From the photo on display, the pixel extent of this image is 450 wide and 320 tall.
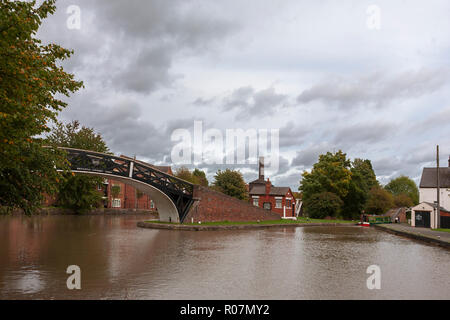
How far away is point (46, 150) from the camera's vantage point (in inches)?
469

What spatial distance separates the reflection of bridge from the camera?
2759 centimetres

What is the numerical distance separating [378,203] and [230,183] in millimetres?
25576

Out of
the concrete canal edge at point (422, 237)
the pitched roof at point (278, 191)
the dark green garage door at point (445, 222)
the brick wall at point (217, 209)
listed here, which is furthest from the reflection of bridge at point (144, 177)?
the dark green garage door at point (445, 222)

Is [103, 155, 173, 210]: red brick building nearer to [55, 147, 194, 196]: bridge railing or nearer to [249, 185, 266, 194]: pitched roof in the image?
[249, 185, 266, 194]: pitched roof

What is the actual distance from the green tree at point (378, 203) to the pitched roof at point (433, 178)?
6.03 meters

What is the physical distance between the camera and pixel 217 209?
113ft

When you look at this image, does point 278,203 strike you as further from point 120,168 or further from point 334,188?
point 120,168

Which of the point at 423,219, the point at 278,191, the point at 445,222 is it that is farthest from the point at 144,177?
the point at 445,222

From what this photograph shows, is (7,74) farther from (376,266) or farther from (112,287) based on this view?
(376,266)

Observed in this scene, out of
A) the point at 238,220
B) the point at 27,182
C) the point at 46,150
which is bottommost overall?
the point at 238,220

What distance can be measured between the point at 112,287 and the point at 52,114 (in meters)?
5.77

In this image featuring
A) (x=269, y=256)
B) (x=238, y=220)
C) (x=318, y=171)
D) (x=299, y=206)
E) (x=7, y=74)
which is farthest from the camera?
(x=299, y=206)

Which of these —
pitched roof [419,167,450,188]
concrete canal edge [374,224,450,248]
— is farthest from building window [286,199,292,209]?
pitched roof [419,167,450,188]
